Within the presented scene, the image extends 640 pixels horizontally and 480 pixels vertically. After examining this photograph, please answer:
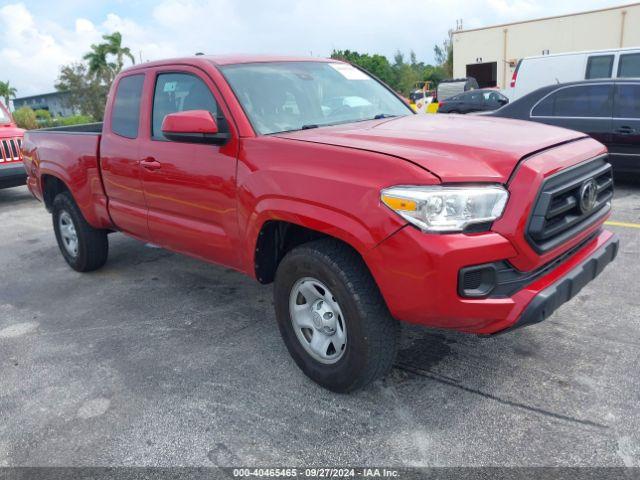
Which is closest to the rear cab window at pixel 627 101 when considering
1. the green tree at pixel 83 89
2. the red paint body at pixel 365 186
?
the red paint body at pixel 365 186

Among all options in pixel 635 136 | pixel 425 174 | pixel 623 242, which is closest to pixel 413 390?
pixel 425 174

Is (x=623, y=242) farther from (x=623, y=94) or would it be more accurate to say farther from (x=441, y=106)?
(x=441, y=106)

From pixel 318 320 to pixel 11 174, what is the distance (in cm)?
794

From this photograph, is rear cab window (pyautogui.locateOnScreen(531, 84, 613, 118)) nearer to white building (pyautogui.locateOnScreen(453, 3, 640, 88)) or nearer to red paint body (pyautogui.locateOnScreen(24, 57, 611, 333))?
red paint body (pyautogui.locateOnScreen(24, 57, 611, 333))

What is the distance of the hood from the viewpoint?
2.46 metres

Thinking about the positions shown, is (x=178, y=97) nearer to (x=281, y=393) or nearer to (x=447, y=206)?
(x=281, y=393)

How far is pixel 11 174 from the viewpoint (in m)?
8.91

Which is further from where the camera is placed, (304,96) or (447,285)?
(304,96)

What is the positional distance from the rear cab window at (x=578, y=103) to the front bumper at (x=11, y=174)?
26.4 feet

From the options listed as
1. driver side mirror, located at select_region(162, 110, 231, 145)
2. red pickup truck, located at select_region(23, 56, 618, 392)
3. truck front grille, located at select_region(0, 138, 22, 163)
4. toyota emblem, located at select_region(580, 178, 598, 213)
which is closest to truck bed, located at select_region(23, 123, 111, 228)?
red pickup truck, located at select_region(23, 56, 618, 392)

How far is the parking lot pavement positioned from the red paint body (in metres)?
0.56

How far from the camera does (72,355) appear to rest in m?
3.65

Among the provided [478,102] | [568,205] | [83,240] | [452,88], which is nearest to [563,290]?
[568,205]

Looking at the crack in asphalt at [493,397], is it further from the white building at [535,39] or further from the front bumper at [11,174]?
the white building at [535,39]
